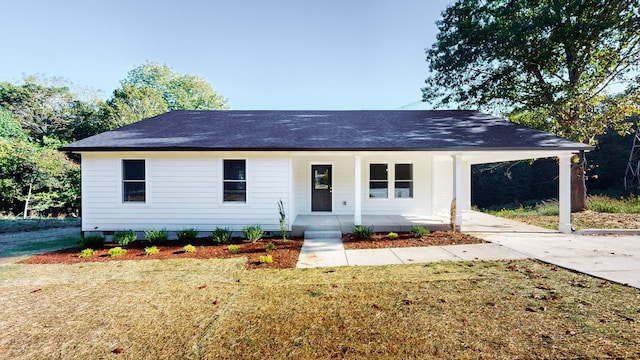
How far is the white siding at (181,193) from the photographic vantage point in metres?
8.11

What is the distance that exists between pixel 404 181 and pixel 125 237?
929cm

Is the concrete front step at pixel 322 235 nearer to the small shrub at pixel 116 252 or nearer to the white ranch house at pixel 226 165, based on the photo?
the white ranch house at pixel 226 165

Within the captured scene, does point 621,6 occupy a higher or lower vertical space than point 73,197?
higher

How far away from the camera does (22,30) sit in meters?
16.4

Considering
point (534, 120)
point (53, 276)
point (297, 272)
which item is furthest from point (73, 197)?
point (534, 120)

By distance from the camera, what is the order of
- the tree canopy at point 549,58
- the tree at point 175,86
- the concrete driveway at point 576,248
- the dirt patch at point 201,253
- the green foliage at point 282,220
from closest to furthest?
the concrete driveway at point 576,248, the dirt patch at point 201,253, the green foliage at point 282,220, the tree canopy at point 549,58, the tree at point 175,86

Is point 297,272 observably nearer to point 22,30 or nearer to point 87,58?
point 87,58

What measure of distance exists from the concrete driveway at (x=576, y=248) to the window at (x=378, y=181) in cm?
303

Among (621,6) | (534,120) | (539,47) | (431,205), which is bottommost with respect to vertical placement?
(431,205)

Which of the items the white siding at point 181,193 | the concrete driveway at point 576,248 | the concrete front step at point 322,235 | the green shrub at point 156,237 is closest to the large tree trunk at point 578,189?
the concrete driveway at point 576,248

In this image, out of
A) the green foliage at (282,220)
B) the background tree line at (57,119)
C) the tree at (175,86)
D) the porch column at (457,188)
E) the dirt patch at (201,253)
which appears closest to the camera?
the dirt patch at (201,253)

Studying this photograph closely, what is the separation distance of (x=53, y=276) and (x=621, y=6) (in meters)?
18.2

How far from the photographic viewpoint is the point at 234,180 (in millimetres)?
8367

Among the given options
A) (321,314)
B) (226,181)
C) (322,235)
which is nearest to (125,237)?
(226,181)
